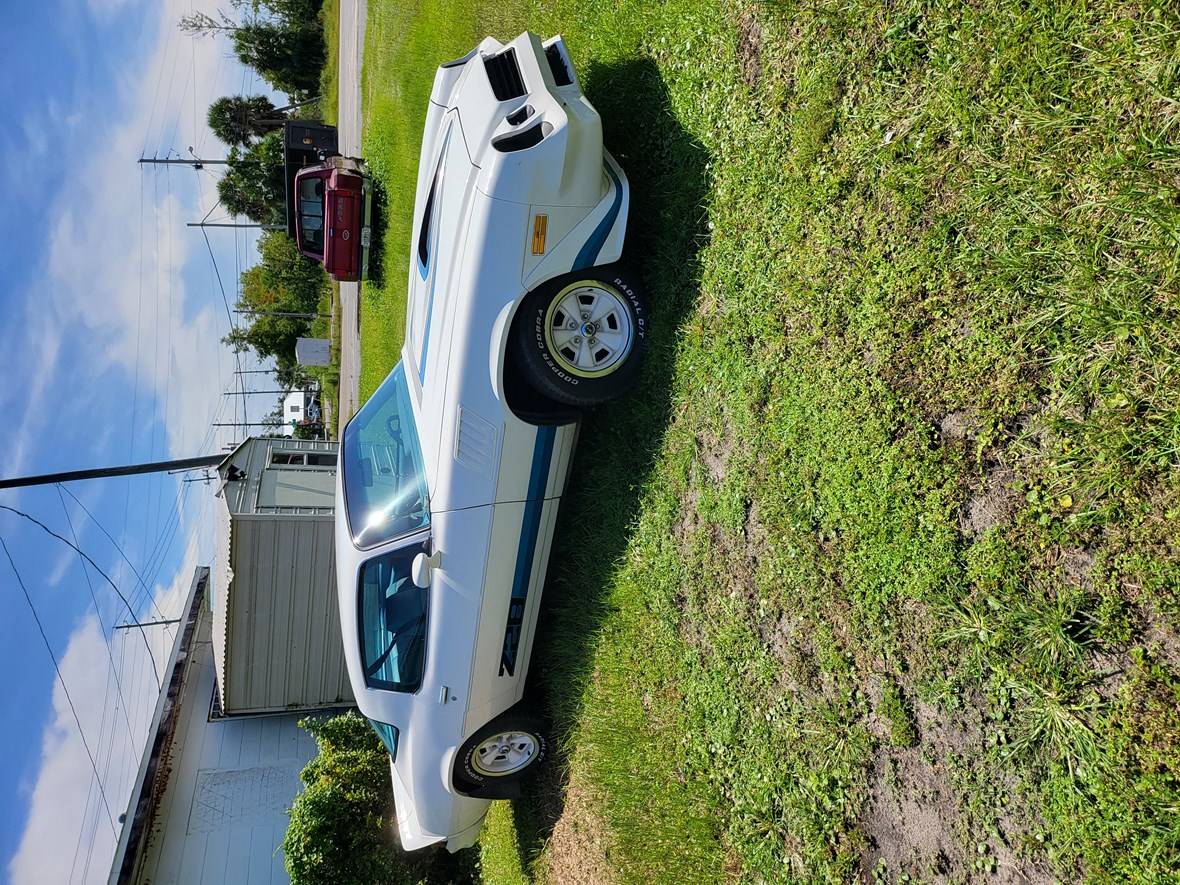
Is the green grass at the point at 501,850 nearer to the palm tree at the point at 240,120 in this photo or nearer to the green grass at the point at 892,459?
the green grass at the point at 892,459

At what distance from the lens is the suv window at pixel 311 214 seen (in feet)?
41.4

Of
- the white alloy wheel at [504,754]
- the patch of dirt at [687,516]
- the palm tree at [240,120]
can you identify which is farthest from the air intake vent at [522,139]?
the palm tree at [240,120]

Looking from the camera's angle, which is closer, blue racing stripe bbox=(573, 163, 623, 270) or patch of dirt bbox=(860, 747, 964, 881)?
patch of dirt bbox=(860, 747, 964, 881)

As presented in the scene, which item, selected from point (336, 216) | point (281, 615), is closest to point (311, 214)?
point (336, 216)

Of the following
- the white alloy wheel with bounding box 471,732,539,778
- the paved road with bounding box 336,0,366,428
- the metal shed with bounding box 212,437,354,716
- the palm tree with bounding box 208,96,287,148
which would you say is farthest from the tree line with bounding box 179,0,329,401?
the white alloy wheel with bounding box 471,732,539,778

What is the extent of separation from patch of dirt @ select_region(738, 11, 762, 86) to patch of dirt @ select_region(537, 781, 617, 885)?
490 centimetres

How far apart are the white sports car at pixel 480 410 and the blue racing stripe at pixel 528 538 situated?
12mm

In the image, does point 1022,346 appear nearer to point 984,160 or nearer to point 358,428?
point 984,160

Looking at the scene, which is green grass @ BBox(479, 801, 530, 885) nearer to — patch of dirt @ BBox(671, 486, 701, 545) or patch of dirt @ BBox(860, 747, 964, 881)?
patch of dirt @ BBox(671, 486, 701, 545)

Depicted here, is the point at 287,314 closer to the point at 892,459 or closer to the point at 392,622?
the point at 392,622

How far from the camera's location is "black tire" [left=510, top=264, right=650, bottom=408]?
4.45 meters

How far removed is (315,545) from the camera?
10.7 m

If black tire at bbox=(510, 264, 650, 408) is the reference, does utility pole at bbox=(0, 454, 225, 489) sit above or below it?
below

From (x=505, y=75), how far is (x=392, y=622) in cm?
375
